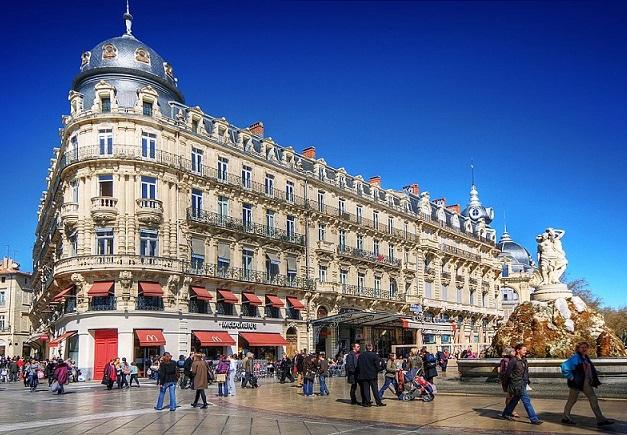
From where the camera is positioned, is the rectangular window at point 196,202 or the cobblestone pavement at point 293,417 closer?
the cobblestone pavement at point 293,417

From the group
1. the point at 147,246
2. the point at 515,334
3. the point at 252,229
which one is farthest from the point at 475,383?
the point at 252,229

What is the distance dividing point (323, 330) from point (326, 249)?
598cm

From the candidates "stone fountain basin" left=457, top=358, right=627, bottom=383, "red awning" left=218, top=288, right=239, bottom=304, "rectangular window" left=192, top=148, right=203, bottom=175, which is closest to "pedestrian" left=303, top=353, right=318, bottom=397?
"stone fountain basin" left=457, top=358, right=627, bottom=383

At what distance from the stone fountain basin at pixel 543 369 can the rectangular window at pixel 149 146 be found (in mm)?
23096

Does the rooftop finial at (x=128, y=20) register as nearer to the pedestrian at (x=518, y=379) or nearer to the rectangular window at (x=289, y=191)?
the rectangular window at (x=289, y=191)

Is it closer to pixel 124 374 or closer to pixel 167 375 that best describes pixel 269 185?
pixel 124 374

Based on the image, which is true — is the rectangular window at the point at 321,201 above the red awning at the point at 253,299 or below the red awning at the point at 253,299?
above

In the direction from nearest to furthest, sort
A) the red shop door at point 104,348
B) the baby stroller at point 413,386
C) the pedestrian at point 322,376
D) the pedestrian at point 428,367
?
the baby stroller at point 413,386
the pedestrian at point 428,367
the pedestrian at point 322,376
the red shop door at point 104,348

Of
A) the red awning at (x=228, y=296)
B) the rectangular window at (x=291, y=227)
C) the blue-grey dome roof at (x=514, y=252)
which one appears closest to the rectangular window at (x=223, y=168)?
the rectangular window at (x=291, y=227)

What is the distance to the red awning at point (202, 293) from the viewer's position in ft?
129

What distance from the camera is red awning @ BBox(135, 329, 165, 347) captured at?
36.2 meters

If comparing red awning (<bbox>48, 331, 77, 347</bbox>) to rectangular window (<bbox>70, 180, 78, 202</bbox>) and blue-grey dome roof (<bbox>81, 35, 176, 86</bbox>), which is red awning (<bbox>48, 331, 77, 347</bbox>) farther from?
blue-grey dome roof (<bbox>81, 35, 176, 86</bbox>)

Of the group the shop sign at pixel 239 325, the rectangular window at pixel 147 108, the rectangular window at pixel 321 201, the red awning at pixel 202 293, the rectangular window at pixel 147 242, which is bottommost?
the shop sign at pixel 239 325

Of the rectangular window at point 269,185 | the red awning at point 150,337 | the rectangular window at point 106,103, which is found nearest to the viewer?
the red awning at point 150,337
